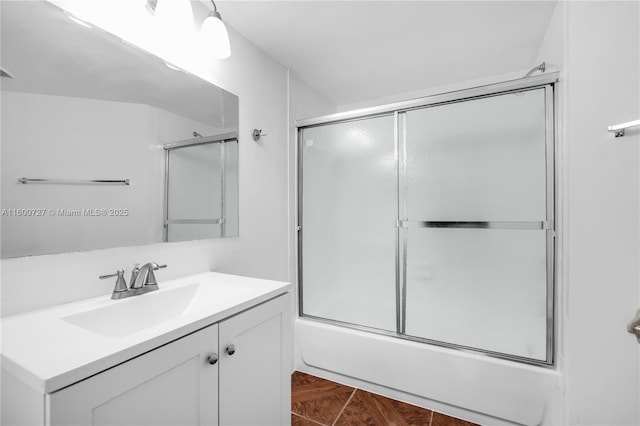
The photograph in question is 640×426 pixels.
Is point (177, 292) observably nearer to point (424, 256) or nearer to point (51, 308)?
point (51, 308)

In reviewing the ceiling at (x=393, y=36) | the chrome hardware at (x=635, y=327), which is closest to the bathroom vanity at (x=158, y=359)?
the chrome hardware at (x=635, y=327)

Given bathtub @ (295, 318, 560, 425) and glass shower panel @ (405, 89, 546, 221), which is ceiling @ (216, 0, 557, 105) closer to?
glass shower panel @ (405, 89, 546, 221)

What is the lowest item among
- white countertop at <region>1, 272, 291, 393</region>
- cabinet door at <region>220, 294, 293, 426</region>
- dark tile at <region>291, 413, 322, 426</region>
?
dark tile at <region>291, 413, 322, 426</region>

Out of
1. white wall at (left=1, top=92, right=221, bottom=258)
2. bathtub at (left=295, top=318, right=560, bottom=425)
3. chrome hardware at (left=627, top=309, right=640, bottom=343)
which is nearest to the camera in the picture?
white wall at (left=1, top=92, right=221, bottom=258)

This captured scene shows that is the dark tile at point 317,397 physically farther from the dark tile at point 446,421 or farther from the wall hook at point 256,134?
the wall hook at point 256,134

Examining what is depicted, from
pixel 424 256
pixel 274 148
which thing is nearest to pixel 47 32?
pixel 274 148

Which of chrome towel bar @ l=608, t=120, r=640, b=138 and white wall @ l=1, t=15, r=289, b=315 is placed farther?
chrome towel bar @ l=608, t=120, r=640, b=138

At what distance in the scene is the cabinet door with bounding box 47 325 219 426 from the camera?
56cm

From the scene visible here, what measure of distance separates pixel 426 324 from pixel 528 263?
644 millimetres

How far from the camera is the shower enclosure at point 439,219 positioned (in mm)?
1446

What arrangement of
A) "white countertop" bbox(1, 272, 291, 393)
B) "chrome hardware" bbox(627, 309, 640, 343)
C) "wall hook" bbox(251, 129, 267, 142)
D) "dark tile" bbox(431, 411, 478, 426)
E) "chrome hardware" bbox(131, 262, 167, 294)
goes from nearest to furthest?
"white countertop" bbox(1, 272, 291, 393)
"chrome hardware" bbox(627, 309, 640, 343)
"chrome hardware" bbox(131, 262, 167, 294)
"dark tile" bbox(431, 411, 478, 426)
"wall hook" bbox(251, 129, 267, 142)

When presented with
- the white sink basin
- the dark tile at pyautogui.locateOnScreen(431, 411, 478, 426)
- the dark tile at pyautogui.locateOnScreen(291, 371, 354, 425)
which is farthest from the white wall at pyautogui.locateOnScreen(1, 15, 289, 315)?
the dark tile at pyautogui.locateOnScreen(431, 411, 478, 426)

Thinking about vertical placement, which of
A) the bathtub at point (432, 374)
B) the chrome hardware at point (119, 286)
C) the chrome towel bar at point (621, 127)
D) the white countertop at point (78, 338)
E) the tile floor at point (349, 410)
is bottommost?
the tile floor at point (349, 410)

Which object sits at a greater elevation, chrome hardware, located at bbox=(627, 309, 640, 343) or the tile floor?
chrome hardware, located at bbox=(627, 309, 640, 343)
